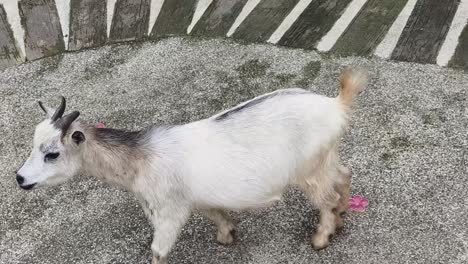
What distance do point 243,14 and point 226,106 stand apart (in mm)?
1802

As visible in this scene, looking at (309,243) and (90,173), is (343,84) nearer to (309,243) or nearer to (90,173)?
(309,243)

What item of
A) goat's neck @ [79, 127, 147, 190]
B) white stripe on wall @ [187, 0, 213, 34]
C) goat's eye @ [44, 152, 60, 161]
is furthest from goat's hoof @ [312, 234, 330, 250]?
white stripe on wall @ [187, 0, 213, 34]

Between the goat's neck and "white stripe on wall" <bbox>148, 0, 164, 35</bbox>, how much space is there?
3685mm

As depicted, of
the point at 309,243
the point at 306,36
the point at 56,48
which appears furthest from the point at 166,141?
the point at 56,48

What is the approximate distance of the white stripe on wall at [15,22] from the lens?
7531mm

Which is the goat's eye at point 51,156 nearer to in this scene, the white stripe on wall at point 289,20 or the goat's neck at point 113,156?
the goat's neck at point 113,156

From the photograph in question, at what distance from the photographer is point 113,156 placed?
4129mm

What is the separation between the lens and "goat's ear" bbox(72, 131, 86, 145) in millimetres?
3965

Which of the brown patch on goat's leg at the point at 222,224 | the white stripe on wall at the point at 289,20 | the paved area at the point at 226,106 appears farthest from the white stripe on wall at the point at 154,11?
the brown patch on goat's leg at the point at 222,224

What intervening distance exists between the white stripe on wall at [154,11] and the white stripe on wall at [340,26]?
2.31m

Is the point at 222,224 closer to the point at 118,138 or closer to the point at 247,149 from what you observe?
the point at 247,149

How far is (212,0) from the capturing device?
7.91 metres

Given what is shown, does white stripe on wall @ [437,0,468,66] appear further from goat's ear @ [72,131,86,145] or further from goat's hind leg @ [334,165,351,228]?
goat's ear @ [72,131,86,145]

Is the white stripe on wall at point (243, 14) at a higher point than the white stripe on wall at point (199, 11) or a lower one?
higher
